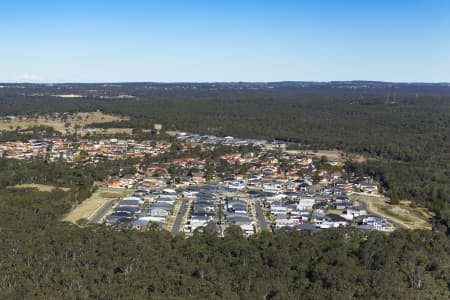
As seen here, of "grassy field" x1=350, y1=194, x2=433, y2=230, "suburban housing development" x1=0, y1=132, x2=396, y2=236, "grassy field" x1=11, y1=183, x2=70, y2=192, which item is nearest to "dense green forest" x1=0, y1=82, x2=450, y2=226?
"grassy field" x1=350, y1=194, x2=433, y2=230

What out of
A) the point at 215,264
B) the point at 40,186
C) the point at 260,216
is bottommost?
the point at 260,216

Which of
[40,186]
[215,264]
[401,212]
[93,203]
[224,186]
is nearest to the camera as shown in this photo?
[215,264]

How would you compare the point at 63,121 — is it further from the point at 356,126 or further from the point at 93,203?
the point at 93,203

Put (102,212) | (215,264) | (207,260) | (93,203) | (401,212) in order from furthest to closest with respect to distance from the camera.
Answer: (93,203), (401,212), (102,212), (207,260), (215,264)

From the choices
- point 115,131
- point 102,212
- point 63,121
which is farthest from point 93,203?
point 63,121

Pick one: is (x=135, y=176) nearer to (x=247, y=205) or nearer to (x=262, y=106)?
(x=247, y=205)

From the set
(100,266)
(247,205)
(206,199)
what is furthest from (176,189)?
(100,266)
